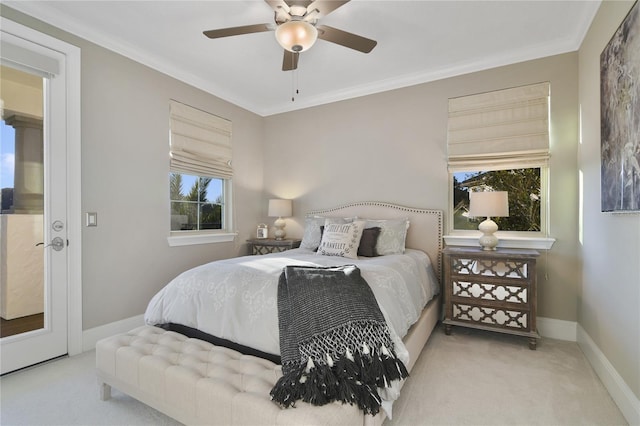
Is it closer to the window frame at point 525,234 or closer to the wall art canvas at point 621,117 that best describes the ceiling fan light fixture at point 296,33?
the wall art canvas at point 621,117

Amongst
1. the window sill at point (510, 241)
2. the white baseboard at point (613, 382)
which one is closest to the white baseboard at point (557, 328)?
the white baseboard at point (613, 382)

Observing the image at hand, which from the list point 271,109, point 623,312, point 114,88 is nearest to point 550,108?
point 623,312

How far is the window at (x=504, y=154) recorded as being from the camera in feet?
9.57

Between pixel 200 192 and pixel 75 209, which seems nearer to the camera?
pixel 75 209

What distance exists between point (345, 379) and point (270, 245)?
9.05 feet

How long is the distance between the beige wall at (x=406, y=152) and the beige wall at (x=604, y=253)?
17 centimetres

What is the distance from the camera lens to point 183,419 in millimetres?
1449

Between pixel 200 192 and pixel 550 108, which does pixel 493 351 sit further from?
pixel 200 192

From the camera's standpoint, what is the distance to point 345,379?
1348 mm

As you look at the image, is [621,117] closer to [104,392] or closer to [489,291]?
[489,291]

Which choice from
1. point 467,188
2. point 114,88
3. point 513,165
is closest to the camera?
point 114,88

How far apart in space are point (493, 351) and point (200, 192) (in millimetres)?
3477

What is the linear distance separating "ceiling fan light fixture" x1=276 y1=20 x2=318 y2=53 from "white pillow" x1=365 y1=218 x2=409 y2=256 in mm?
1912

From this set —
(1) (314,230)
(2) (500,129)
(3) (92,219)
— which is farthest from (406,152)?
(3) (92,219)
